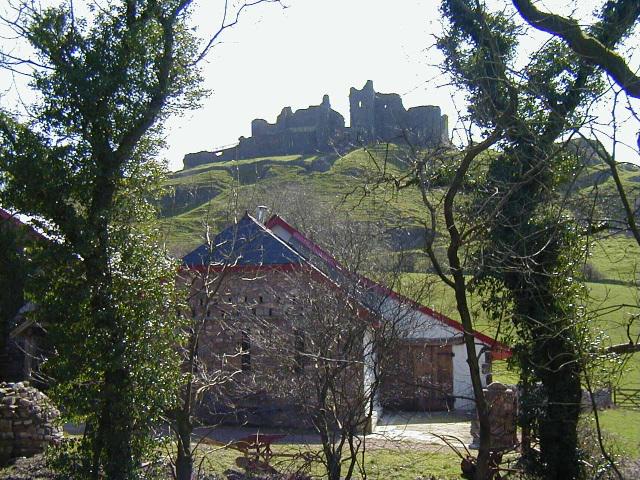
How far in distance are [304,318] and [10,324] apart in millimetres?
10644

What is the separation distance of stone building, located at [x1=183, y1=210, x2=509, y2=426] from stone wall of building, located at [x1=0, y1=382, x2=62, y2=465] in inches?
115

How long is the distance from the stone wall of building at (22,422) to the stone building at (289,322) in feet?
9.59

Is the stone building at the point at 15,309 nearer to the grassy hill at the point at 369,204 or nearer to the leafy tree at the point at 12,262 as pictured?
the leafy tree at the point at 12,262

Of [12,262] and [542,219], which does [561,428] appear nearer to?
[542,219]

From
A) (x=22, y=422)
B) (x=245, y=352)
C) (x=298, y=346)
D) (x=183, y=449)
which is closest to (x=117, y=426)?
(x=183, y=449)

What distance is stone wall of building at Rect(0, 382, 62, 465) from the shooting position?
12.7 metres

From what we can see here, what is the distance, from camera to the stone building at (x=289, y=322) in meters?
9.84

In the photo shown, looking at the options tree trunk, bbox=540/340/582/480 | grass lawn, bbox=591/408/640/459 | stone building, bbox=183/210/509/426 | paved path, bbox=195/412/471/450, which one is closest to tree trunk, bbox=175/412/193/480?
stone building, bbox=183/210/509/426

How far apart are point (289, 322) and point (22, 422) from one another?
5.20m

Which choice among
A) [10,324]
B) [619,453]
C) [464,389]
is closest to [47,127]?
[619,453]

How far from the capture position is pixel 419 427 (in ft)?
62.7

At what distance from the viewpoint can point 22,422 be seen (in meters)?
12.9

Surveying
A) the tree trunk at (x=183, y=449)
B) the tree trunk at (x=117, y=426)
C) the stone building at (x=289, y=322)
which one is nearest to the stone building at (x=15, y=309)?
the tree trunk at (x=117, y=426)

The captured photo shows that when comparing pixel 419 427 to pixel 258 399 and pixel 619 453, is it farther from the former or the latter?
pixel 619 453
